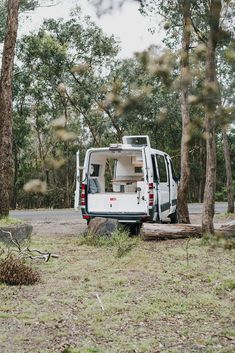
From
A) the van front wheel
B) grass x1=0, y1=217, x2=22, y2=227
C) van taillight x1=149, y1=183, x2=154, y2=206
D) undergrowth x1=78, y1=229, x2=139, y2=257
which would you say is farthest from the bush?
the van front wheel

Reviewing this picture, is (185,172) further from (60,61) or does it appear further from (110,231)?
(60,61)

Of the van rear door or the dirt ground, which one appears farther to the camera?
the dirt ground

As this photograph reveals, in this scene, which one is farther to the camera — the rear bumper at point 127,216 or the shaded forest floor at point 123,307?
the rear bumper at point 127,216

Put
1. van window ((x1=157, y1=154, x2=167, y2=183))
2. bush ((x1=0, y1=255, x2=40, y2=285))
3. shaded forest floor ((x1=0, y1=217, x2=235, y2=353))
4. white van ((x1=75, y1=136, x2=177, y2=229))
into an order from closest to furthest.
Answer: shaded forest floor ((x1=0, y1=217, x2=235, y2=353)) < bush ((x1=0, y1=255, x2=40, y2=285)) < white van ((x1=75, y1=136, x2=177, y2=229)) < van window ((x1=157, y1=154, x2=167, y2=183))

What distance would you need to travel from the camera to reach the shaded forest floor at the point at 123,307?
176 inches

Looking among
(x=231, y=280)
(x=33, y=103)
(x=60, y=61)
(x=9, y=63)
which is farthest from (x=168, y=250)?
(x=33, y=103)

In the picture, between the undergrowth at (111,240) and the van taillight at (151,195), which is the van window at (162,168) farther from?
the undergrowth at (111,240)

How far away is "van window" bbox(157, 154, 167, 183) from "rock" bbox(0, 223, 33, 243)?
3552mm

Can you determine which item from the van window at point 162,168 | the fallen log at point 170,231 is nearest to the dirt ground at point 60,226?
the fallen log at point 170,231

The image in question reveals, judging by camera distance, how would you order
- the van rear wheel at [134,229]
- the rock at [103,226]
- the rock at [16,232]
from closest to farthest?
the rock at [16,232]
the rock at [103,226]
the van rear wheel at [134,229]

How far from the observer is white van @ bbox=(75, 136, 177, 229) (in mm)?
10977

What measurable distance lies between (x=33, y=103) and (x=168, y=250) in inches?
833

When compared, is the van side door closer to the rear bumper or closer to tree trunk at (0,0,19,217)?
the rear bumper

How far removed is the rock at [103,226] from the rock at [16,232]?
1.37m
